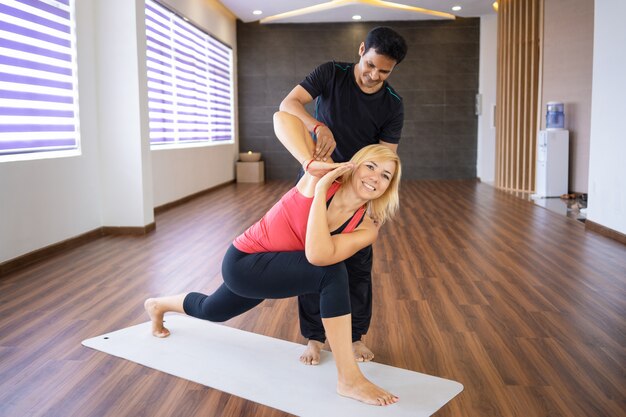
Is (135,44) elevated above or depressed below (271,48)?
below

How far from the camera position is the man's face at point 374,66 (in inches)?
89.4

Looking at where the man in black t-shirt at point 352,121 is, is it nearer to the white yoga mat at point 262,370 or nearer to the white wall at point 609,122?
the white yoga mat at point 262,370

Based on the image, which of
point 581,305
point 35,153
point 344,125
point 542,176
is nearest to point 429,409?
point 344,125

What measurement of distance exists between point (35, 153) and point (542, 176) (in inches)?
238

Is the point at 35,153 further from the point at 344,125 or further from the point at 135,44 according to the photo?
the point at 344,125

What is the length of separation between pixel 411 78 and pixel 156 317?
9.14m

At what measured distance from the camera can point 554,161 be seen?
8.09m

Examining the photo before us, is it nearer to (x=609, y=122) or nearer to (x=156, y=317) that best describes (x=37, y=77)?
(x=156, y=317)

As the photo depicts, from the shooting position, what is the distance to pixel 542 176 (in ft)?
26.8

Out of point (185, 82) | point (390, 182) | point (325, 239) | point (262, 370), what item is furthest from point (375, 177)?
point (185, 82)

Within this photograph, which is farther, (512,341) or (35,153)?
(35,153)

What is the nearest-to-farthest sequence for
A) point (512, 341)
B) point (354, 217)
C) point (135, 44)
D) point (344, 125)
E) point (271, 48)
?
point (354, 217) → point (344, 125) → point (512, 341) → point (135, 44) → point (271, 48)

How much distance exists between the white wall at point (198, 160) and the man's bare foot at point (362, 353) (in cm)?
478

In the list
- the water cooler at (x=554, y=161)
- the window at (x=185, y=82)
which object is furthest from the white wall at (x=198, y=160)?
the water cooler at (x=554, y=161)
